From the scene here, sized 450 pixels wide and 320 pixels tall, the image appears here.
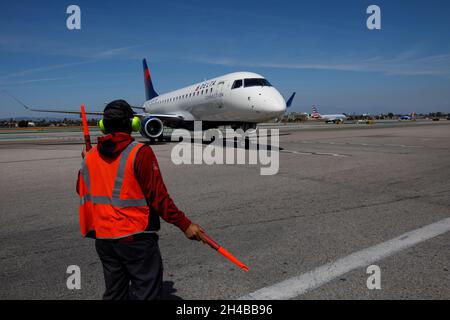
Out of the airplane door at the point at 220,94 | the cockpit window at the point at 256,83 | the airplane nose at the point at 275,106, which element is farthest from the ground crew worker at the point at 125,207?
the airplane door at the point at 220,94

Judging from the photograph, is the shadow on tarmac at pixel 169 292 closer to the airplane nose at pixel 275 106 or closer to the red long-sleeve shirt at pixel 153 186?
the red long-sleeve shirt at pixel 153 186

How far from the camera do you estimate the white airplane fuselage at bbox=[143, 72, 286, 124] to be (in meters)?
15.0

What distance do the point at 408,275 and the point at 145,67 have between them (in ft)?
114

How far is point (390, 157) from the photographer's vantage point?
1201 cm

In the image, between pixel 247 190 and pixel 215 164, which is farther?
pixel 215 164

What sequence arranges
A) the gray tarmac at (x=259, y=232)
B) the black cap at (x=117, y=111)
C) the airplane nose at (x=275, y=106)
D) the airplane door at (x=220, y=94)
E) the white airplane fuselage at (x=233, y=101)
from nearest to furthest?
the black cap at (x=117, y=111)
the gray tarmac at (x=259, y=232)
the airplane nose at (x=275, y=106)
the white airplane fuselage at (x=233, y=101)
the airplane door at (x=220, y=94)

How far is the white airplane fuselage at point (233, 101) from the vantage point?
1501 cm

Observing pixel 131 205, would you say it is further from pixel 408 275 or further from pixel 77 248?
pixel 408 275

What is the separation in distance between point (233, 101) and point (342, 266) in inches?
532

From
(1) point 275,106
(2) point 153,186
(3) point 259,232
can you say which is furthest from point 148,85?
(2) point 153,186

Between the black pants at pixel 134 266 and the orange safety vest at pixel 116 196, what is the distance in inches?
3.0

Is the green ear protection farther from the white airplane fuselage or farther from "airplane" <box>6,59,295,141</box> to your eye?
the white airplane fuselage

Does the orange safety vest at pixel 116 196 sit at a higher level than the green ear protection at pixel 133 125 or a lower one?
lower
